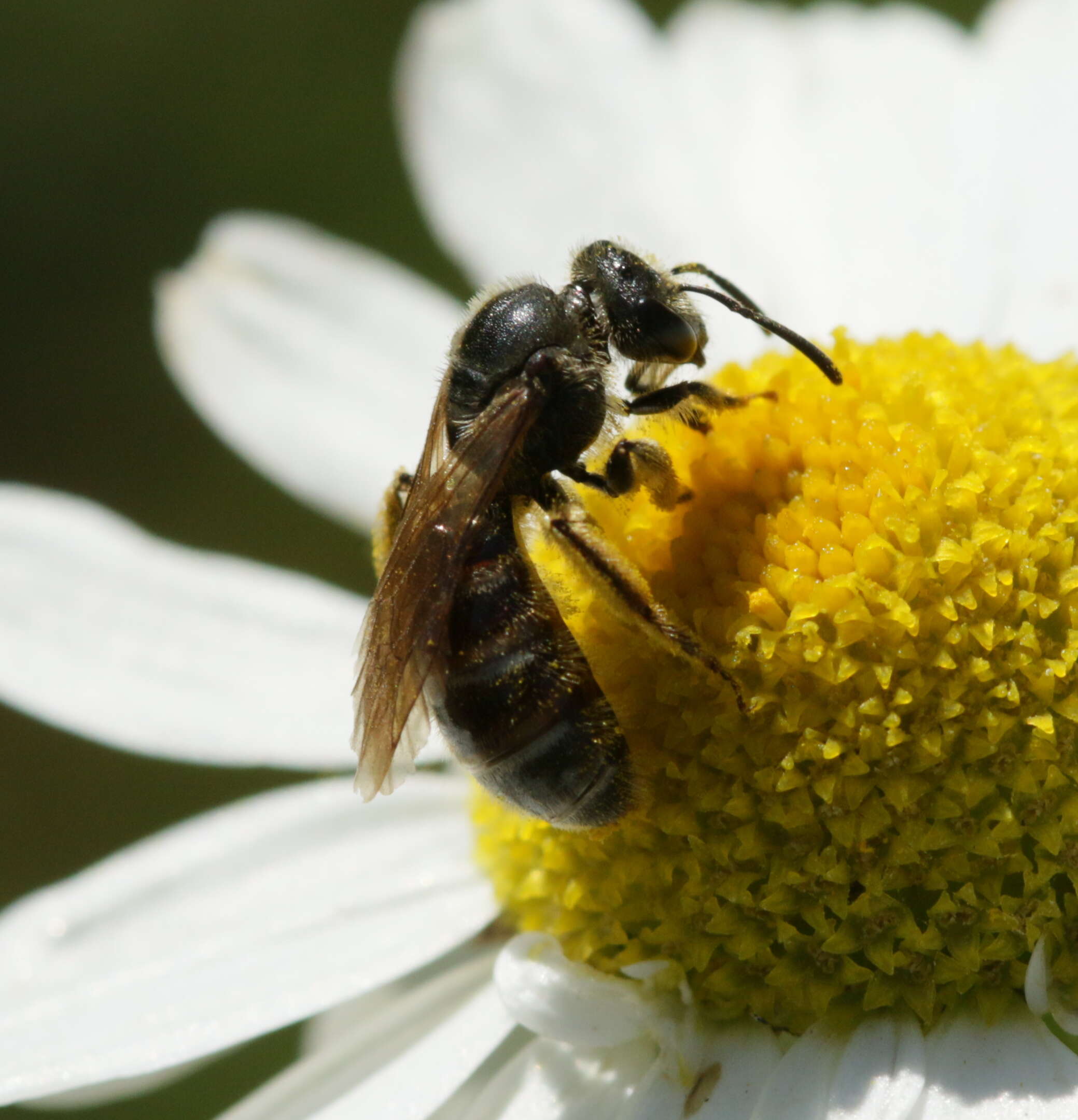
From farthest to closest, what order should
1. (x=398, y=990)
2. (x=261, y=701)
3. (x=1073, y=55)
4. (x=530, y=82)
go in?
(x=530, y=82) < (x=1073, y=55) < (x=261, y=701) < (x=398, y=990)

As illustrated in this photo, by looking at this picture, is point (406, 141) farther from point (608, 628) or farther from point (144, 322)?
point (608, 628)

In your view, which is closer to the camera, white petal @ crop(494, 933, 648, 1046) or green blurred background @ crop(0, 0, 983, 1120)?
white petal @ crop(494, 933, 648, 1046)

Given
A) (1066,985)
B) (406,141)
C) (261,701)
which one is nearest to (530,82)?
(406,141)

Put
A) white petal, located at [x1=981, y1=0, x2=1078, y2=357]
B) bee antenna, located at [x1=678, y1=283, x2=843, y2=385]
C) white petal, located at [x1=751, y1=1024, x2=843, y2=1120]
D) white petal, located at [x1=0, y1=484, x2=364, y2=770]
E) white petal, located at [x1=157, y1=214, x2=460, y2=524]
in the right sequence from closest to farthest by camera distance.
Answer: white petal, located at [x1=751, y1=1024, x2=843, y2=1120] → bee antenna, located at [x1=678, y1=283, x2=843, y2=385] → white petal, located at [x1=0, y1=484, x2=364, y2=770] → white petal, located at [x1=981, y1=0, x2=1078, y2=357] → white petal, located at [x1=157, y1=214, x2=460, y2=524]

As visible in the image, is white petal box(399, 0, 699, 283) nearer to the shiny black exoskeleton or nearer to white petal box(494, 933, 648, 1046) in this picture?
the shiny black exoskeleton

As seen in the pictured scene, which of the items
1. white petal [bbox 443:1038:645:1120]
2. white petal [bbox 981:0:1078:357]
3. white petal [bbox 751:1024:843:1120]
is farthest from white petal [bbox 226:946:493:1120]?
white petal [bbox 981:0:1078:357]

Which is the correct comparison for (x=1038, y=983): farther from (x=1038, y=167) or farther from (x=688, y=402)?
(x=1038, y=167)
